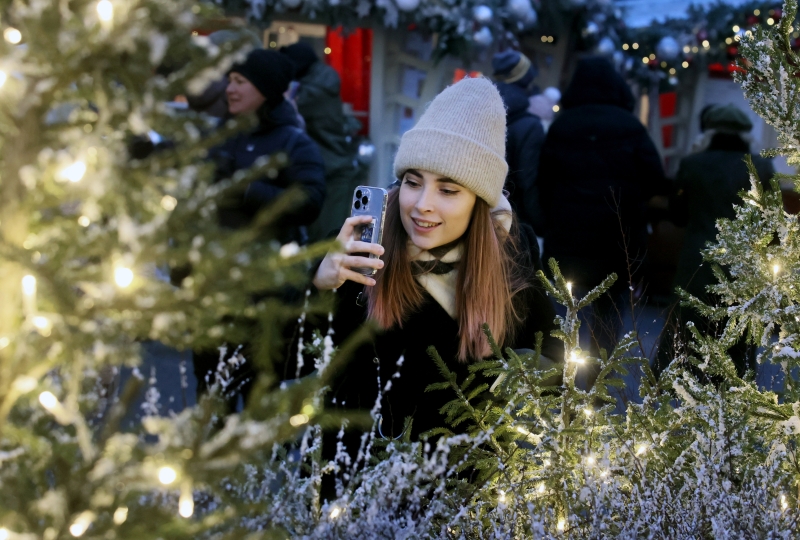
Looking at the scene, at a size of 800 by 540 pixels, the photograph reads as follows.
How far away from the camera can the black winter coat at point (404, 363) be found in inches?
90.7

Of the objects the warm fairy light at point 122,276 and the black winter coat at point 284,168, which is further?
the black winter coat at point 284,168

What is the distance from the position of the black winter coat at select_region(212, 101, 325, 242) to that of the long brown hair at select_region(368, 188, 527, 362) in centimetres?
179

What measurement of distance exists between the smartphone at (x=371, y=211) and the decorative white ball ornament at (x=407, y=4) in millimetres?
4568

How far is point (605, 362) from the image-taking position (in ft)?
6.24

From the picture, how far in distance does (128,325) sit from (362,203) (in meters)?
1.30

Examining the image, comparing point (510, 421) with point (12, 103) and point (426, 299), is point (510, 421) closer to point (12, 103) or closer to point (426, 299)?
point (426, 299)

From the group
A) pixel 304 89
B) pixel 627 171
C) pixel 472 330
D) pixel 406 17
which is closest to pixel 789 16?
pixel 472 330

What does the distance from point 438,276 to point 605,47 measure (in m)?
6.13

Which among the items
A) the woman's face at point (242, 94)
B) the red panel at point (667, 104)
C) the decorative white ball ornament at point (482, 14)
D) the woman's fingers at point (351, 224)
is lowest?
the woman's fingers at point (351, 224)

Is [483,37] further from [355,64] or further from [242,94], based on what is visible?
[242,94]

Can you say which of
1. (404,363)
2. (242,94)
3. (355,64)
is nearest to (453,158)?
(404,363)

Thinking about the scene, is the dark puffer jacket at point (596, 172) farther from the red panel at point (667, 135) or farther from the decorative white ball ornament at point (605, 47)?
the red panel at point (667, 135)

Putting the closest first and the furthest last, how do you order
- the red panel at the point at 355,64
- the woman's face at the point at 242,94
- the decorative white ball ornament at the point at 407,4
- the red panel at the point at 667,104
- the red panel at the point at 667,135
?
the woman's face at the point at 242,94 → the decorative white ball ornament at the point at 407,4 → the red panel at the point at 355,64 → the red panel at the point at 667,104 → the red panel at the point at 667,135

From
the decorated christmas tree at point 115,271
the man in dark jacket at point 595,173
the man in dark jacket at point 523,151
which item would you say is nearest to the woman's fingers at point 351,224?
the decorated christmas tree at point 115,271
